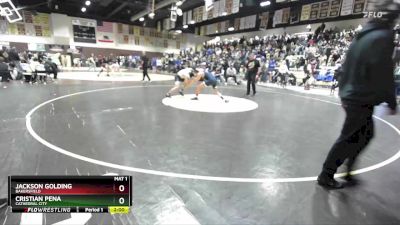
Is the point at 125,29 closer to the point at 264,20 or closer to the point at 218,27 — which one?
the point at 218,27

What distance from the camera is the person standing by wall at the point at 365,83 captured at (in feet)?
7.72

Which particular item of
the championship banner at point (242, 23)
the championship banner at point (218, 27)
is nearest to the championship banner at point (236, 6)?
the championship banner at point (242, 23)

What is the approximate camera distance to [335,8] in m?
16.2

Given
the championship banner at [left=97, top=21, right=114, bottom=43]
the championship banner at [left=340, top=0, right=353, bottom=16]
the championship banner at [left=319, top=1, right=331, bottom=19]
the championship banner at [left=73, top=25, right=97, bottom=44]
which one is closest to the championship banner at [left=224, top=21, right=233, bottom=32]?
the championship banner at [left=319, top=1, right=331, bottom=19]

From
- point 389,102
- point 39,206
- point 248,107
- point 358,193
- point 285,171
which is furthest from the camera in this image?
point 248,107

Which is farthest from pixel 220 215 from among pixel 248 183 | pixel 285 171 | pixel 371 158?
pixel 371 158

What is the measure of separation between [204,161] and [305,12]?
18.5 metres

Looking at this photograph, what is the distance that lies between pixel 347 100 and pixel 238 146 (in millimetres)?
1767

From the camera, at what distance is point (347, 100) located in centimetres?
258

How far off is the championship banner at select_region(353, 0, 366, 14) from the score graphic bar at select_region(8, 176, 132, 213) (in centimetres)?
1715

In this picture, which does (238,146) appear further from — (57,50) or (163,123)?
(57,50)

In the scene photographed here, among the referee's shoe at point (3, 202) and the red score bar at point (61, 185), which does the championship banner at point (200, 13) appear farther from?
the red score bar at point (61, 185)

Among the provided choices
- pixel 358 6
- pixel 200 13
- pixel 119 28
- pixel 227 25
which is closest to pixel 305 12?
pixel 358 6

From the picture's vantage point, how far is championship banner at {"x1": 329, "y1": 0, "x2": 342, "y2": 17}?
52.6 feet
